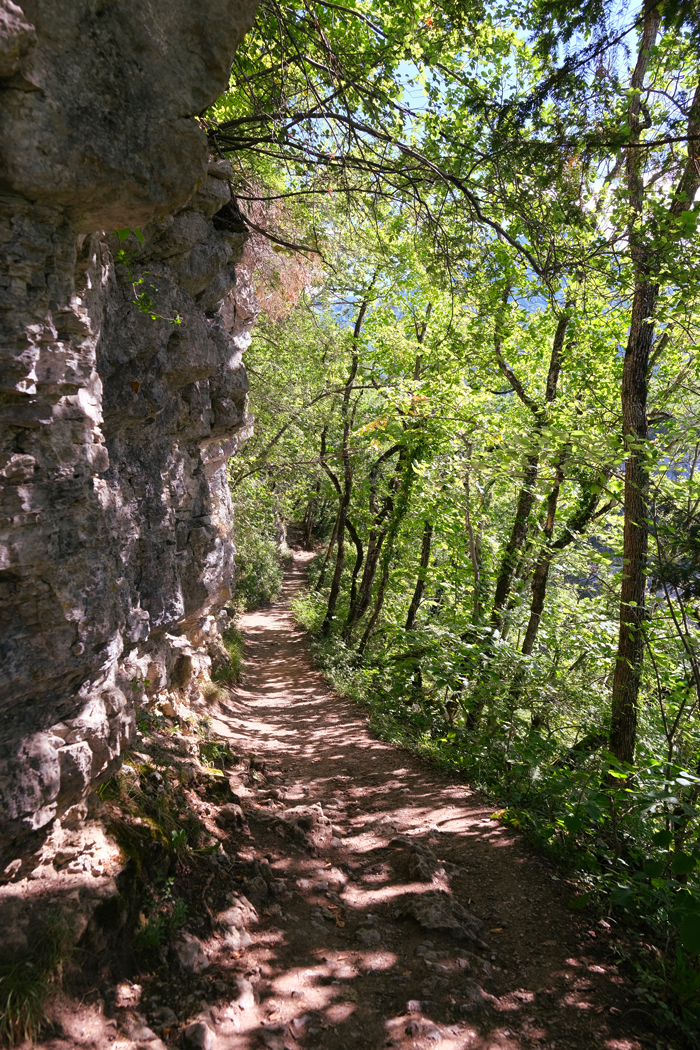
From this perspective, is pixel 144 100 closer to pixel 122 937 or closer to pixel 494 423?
pixel 122 937

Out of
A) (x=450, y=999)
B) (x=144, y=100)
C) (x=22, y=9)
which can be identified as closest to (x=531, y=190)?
(x=144, y=100)

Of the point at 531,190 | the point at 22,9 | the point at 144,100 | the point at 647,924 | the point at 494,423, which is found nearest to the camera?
the point at 22,9

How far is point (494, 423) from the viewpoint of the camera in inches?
376

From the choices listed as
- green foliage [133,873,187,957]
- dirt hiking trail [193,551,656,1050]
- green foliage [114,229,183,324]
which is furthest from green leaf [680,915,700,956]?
green foliage [114,229,183,324]

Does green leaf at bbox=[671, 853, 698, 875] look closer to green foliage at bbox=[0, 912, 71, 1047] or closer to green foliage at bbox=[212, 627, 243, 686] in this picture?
green foliage at bbox=[0, 912, 71, 1047]

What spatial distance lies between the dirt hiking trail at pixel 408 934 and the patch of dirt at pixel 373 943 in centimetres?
1

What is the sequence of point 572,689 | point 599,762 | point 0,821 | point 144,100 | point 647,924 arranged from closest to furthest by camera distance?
point 0,821 < point 144,100 < point 647,924 < point 599,762 < point 572,689

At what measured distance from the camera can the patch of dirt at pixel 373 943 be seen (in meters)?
2.95

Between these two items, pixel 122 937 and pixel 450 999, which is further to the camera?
pixel 450 999

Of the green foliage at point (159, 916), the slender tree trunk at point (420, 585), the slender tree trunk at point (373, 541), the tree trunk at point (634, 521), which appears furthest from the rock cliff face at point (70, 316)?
the slender tree trunk at point (420, 585)

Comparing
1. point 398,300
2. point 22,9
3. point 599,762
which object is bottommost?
point 599,762

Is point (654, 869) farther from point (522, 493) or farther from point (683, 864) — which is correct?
point (522, 493)

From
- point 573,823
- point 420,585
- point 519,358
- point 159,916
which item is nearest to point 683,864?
point 573,823

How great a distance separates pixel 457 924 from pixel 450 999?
0.64 metres
